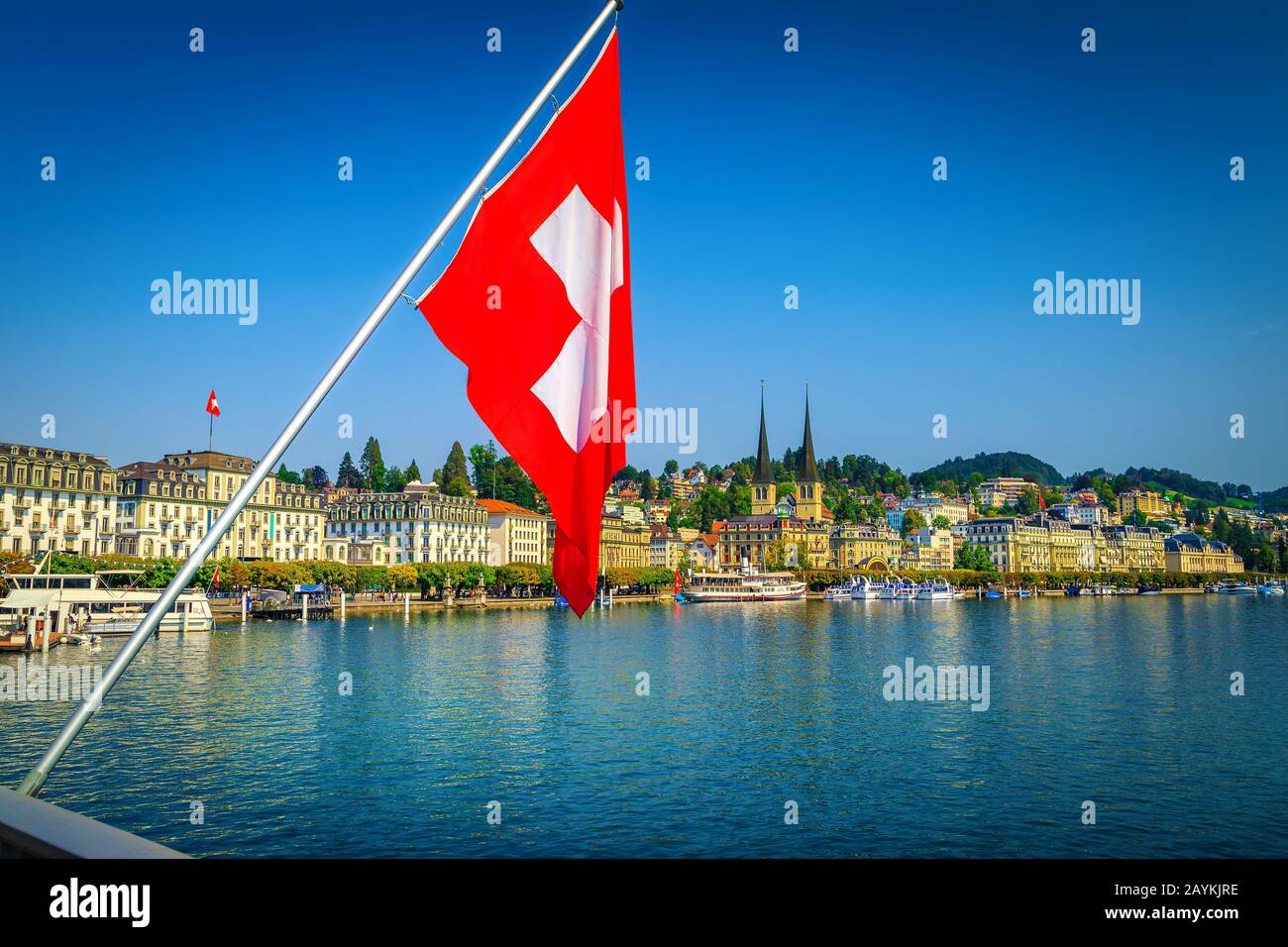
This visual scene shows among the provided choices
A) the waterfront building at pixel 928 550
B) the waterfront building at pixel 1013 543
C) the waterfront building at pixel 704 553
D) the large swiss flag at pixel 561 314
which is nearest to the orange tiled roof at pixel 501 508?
the waterfront building at pixel 704 553

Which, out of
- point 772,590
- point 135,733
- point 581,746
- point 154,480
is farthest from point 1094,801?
point 772,590

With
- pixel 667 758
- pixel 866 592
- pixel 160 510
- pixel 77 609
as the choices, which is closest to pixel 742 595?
pixel 866 592

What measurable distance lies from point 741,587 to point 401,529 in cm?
4069

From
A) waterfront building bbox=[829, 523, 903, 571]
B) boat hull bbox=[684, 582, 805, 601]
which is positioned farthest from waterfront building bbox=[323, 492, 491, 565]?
waterfront building bbox=[829, 523, 903, 571]

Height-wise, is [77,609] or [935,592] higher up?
[77,609]

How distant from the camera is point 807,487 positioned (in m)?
178

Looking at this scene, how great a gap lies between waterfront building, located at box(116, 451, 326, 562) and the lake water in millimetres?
43429

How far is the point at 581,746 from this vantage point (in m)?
22.0

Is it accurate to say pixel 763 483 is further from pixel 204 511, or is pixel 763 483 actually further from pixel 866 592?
pixel 204 511
